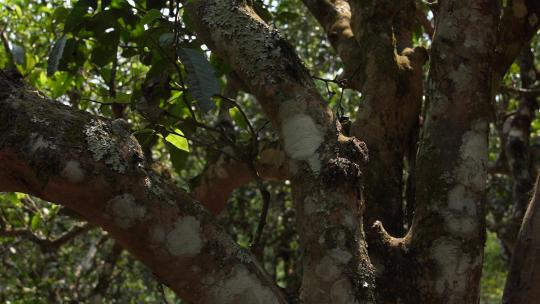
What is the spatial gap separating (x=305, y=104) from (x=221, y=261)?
0.47 metres

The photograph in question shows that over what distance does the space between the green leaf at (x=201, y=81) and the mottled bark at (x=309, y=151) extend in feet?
0.35

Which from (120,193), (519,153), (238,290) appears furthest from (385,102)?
(519,153)

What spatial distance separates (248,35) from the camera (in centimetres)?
184

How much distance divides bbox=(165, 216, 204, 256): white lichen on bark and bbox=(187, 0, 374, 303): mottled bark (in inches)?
11.1

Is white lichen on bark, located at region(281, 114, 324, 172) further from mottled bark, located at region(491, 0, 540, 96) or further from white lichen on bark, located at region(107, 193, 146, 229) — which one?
mottled bark, located at region(491, 0, 540, 96)

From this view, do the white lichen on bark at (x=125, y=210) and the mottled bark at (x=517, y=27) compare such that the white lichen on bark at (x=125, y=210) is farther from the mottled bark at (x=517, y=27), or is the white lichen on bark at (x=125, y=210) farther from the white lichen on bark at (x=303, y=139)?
the mottled bark at (x=517, y=27)

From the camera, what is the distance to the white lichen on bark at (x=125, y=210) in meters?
1.49

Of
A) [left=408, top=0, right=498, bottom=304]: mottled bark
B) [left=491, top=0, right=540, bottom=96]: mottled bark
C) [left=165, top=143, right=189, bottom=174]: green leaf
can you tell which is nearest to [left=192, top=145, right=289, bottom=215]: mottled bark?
[left=165, top=143, right=189, bottom=174]: green leaf

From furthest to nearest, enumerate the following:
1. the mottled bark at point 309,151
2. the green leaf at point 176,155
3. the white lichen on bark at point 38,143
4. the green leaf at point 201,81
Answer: the green leaf at point 176,155 → the green leaf at point 201,81 → the mottled bark at point 309,151 → the white lichen on bark at point 38,143

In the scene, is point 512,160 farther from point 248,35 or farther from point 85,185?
point 85,185

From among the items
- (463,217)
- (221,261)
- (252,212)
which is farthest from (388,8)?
(252,212)

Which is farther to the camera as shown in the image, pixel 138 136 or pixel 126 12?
pixel 126 12

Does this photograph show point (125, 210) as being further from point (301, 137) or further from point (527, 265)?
point (527, 265)

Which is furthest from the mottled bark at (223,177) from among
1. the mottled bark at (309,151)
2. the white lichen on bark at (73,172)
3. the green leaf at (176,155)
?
the white lichen on bark at (73,172)
